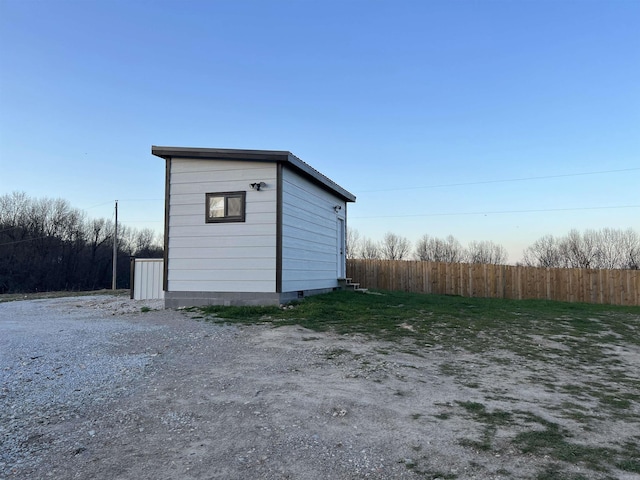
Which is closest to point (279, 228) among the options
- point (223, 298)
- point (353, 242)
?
point (223, 298)

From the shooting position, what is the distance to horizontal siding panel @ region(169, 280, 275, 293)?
9.30 m

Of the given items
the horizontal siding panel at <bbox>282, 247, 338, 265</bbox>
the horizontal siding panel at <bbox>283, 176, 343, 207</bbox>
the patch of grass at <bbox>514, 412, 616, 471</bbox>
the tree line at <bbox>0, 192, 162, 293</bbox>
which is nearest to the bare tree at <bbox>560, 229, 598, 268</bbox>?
the horizontal siding panel at <bbox>282, 247, 338, 265</bbox>

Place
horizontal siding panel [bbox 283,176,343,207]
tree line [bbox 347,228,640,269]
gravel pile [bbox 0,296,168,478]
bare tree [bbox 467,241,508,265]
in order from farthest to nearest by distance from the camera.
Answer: bare tree [bbox 467,241,508,265], tree line [bbox 347,228,640,269], horizontal siding panel [bbox 283,176,343,207], gravel pile [bbox 0,296,168,478]

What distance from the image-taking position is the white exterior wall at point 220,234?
9352mm

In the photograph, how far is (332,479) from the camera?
224cm

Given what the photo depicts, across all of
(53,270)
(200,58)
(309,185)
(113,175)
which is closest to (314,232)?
(309,185)

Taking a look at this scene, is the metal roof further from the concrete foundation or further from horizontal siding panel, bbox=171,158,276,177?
the concrete foundation

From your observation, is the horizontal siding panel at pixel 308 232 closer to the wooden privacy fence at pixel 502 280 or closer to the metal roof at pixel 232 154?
the metal roof at pixel 232 154

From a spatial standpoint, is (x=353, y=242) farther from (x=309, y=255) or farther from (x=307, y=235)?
(x=307, y=235)

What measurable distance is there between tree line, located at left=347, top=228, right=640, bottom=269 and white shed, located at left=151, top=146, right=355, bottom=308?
944 inches

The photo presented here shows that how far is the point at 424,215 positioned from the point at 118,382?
25.9 metres

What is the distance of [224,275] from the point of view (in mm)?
9508

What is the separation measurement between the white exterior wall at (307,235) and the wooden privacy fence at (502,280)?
5.22 m

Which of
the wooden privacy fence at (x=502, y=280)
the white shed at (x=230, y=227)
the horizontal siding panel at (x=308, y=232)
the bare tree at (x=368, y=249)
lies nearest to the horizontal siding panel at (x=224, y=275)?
the white shed at (x=230, y=227)
